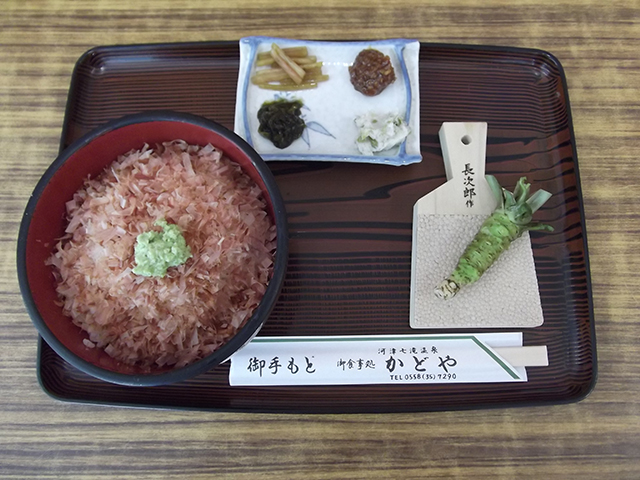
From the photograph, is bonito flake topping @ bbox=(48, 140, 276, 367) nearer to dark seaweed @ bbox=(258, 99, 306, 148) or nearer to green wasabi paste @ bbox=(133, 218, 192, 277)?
green wasabi paste @ bbox=(133, 218, 192, 277)

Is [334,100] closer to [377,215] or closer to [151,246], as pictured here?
[377,215]

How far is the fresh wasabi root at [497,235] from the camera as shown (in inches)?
50.5

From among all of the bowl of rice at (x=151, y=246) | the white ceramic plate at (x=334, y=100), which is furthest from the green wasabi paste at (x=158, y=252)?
the white ceramic plate at (x=334, y=100)

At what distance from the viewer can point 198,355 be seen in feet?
3.60

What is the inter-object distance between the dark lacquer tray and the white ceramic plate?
63 millimetres

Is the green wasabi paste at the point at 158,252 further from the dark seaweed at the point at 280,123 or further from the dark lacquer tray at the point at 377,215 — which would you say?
the dark seaweed at the point at 280,123

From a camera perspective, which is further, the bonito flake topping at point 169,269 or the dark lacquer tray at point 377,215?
the dark lacquer tray at point 377,215

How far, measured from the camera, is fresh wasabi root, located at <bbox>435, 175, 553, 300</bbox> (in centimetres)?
128

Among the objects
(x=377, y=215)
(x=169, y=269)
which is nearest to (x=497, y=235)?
(x=377, y=215)

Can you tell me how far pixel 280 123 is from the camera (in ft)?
4.66

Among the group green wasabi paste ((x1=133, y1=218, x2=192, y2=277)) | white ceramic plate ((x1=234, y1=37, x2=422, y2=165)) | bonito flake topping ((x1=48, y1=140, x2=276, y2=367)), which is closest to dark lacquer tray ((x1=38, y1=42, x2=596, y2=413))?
white ceramic plate ((x1=234, y1=37, x2=422, y2=165))

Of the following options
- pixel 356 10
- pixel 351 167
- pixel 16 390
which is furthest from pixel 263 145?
pixel 16 390

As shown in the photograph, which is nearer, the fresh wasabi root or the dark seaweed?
the fresh wasabi root

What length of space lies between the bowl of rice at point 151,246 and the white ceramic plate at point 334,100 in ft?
1.03
